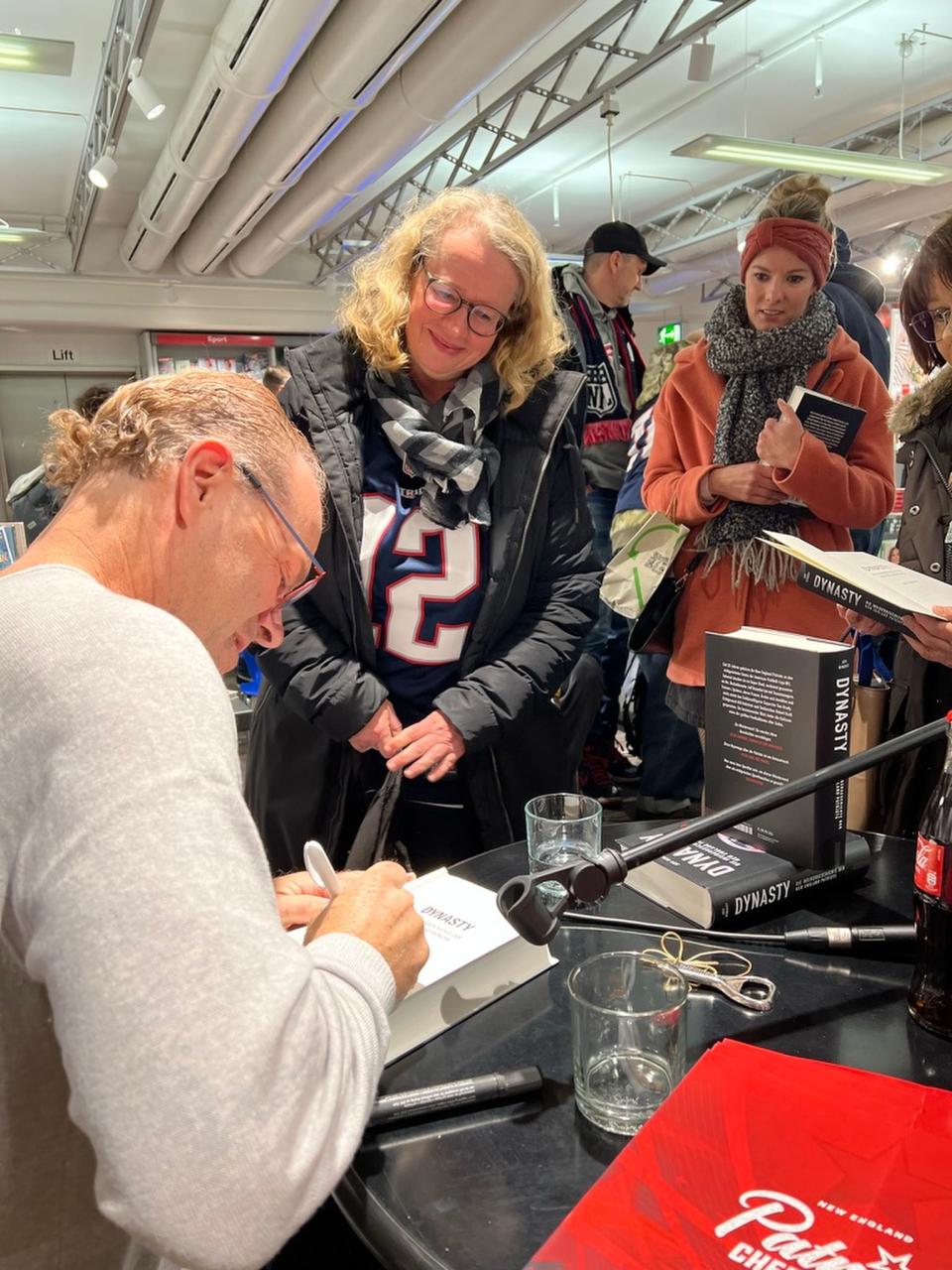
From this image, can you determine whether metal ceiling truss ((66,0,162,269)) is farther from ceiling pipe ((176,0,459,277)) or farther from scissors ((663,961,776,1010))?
scissors ((663,961,776,1010))

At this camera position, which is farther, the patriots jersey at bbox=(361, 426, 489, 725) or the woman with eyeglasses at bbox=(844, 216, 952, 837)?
the woman with eyeglasses at bbox=(844, 216, 952, 837)

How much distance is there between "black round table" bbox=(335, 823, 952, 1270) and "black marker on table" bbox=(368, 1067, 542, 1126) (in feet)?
0.03

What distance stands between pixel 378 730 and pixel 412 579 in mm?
265

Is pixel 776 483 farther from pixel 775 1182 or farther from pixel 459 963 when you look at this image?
pixel 775 1182

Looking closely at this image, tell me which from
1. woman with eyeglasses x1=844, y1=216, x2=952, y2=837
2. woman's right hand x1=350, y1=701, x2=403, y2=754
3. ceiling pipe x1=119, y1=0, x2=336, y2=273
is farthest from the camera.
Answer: ceiling pipe x1=119, y1=0, x2=336, y2=273

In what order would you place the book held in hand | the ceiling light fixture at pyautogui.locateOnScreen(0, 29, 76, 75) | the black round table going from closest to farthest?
the black round table
the book held in hand
the ceiling light fixture at pyautogui.locateOnScreen(0, 29, 76, 75)

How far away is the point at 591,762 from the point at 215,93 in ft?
13.7

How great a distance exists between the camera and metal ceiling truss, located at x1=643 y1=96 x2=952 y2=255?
6.64 metres

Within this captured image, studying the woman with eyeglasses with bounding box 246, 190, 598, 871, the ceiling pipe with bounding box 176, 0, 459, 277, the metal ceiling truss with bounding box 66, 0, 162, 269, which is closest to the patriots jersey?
the woman with eyeglasses with bounding box 246, 190, 598, 871

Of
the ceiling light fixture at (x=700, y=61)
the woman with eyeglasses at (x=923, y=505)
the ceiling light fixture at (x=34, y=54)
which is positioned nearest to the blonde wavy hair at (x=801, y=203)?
Answer: the woman with eyeglasses at (x=923, y=505)

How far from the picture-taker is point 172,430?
831mm

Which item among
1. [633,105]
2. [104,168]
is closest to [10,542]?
[104,168]

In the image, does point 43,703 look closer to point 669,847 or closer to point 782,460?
point 669,847

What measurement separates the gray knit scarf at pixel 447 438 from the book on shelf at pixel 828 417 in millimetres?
641
